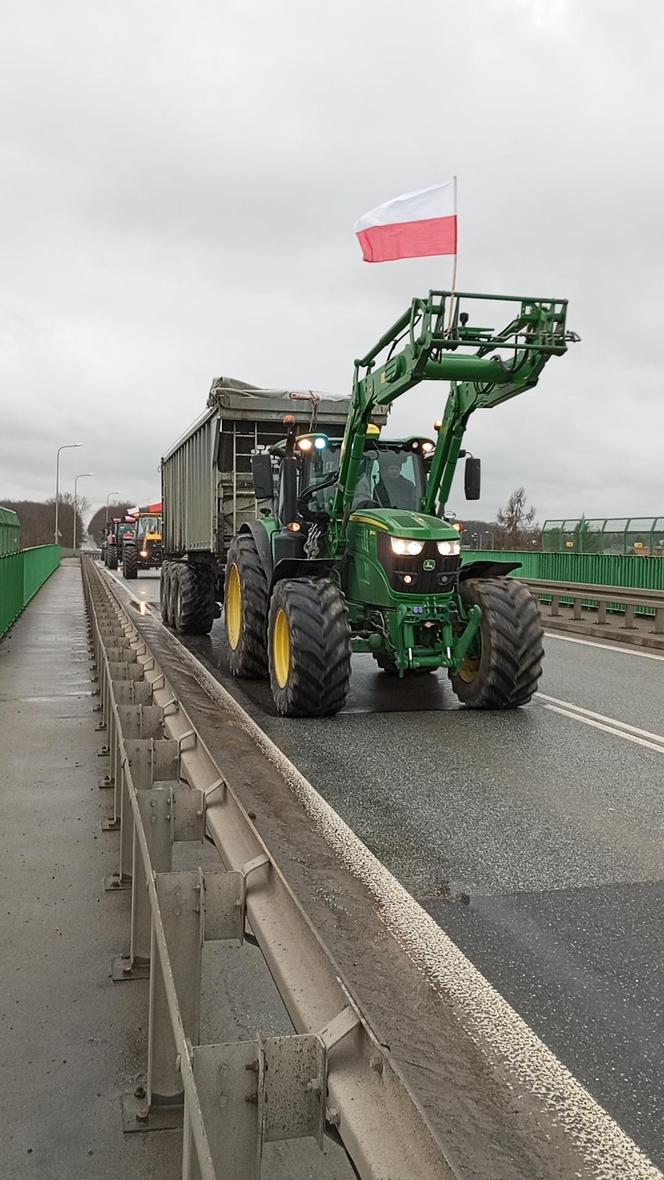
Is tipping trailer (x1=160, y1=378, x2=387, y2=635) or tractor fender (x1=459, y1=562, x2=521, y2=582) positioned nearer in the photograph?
tractor fender (x1=459, y1=562, x2=521, y2=582)

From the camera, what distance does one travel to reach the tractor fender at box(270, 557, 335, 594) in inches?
351

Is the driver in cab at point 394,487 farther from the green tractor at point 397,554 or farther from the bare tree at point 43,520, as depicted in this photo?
the bare tree at point 43,520

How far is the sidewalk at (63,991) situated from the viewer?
7.98ft

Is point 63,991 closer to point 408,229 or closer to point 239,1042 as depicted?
point 239,1042

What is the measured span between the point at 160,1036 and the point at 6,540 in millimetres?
12051

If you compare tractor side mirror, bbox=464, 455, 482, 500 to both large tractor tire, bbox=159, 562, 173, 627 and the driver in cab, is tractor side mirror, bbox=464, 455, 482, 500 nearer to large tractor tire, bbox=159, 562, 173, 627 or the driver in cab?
the driver in cab

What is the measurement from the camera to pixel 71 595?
2519cm

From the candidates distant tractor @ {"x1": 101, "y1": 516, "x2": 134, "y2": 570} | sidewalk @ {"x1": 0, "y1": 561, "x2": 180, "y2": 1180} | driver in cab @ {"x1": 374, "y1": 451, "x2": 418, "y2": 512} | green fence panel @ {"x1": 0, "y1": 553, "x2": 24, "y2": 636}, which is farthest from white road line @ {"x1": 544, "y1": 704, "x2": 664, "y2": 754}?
distant tractor @ {"x1": 101, "y1": 516, "x2": 134, "y2": 570}

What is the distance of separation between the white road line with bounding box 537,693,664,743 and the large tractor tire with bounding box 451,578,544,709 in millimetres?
588

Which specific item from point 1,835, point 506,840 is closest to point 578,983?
point 506,840

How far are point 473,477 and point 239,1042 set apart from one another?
7.70m

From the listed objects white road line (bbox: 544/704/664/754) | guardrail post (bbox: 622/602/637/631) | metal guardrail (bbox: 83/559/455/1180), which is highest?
metal guardrail (bbox: 83/559/455/1180)

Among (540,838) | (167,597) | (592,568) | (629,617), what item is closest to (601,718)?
(540,838)

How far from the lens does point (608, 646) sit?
14.6m
